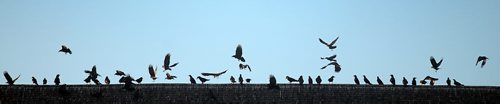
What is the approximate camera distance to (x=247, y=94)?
93.5ft

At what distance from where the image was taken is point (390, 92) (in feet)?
95.1

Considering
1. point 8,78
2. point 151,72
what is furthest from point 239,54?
point 8,78

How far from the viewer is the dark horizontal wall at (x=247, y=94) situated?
28.0m

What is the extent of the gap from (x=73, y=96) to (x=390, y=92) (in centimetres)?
1456

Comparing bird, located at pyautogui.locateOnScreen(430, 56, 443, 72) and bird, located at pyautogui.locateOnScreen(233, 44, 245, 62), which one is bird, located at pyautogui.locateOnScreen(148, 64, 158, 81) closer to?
bird, located at pyautogui.locateOnScreen(233, 44, 245, 62)

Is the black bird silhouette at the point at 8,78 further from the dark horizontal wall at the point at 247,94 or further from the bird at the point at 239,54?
the bird at the point at 239,54

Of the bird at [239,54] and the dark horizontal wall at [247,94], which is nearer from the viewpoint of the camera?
the bird at [239,54]

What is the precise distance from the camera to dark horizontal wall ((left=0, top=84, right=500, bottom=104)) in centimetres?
2800

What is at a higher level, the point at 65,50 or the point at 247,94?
the point at 65,50

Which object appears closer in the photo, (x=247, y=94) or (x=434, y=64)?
(x=434, y=64)

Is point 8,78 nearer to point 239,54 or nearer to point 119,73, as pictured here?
point 119,73

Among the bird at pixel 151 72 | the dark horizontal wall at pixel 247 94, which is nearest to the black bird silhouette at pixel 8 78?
the dark horizontal wall at pixel 247 94

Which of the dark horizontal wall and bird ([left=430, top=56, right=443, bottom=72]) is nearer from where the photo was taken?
bird ([left=430, top=56, right=443, bottom=72])

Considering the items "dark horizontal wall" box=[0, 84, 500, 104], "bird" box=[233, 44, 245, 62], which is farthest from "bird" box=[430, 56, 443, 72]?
"bird" box=[233, 44, 245, 62]
